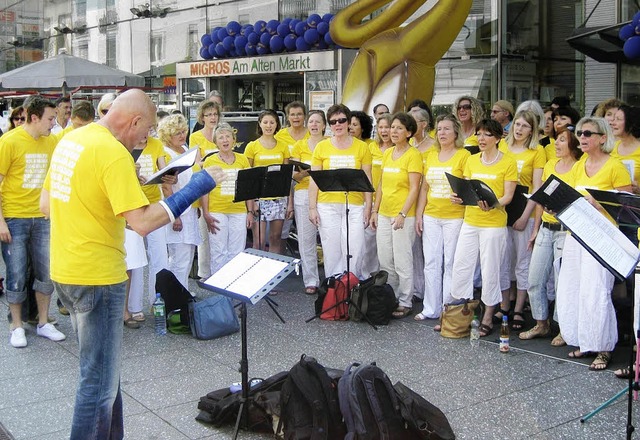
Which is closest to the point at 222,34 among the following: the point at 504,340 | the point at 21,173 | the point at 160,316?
the point at 21,173

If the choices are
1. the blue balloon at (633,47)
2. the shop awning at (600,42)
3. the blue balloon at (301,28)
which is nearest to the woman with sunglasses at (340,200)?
the blue balloon at (633,47)

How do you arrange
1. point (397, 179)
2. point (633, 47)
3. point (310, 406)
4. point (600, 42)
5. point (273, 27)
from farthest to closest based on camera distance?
point (273, 27) → point (600, 42) → point (633, 47) → point (397, 179) → point (310, 406)

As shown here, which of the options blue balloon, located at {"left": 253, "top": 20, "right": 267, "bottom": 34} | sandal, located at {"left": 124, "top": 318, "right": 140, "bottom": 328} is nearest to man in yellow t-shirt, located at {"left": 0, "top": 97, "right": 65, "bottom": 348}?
sandal, located at {"left": 124, "top": 318, "right": 140, "bottom": 328}

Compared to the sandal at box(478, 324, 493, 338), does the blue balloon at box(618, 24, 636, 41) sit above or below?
above

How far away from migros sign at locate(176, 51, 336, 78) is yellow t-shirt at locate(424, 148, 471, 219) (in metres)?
8.09

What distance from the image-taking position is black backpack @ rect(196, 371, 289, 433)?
505 centimetres

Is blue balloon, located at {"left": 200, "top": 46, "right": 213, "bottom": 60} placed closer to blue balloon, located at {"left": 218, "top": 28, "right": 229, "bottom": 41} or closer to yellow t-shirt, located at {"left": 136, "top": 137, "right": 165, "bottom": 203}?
blue balloon, located at {"left": 218, "top": 28, "right": 229, "bottom": 41}

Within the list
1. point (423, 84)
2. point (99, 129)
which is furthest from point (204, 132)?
point (99, 129)

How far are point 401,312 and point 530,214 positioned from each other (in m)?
1.58

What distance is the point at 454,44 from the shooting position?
15594mm

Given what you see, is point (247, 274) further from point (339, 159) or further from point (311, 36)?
point (311, 36)

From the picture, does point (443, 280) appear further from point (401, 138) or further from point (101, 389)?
point (101, 389)

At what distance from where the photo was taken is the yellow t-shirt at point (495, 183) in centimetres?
711

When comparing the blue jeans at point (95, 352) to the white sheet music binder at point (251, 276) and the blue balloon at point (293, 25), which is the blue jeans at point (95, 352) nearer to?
the white sheet music binder at point (251, 276)
